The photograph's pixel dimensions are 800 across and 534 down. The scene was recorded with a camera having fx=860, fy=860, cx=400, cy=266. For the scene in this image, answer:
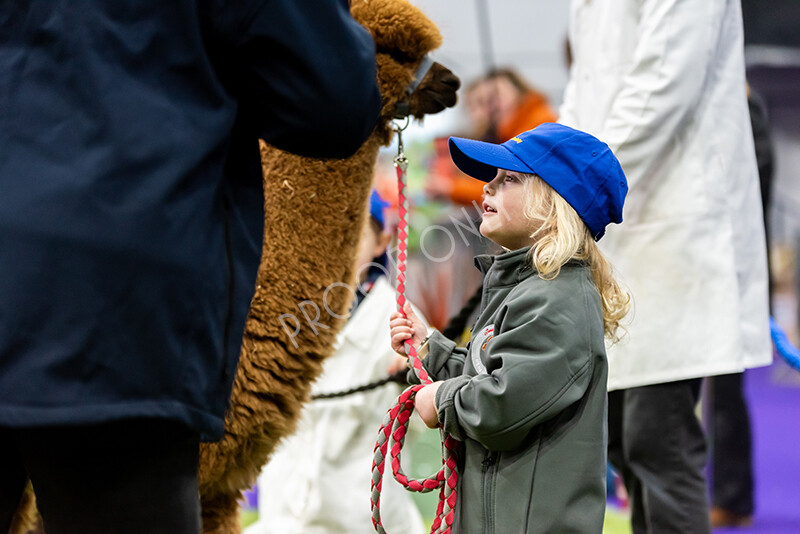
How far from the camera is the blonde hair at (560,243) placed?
1.40m

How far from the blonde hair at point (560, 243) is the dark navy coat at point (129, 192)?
459mm

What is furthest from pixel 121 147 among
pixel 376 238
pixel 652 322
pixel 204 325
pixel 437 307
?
pixel 437 307

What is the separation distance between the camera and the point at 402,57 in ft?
6.45

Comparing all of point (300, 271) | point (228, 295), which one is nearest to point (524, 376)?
point (228, 295)

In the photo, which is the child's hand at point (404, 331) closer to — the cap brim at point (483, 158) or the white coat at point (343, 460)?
the cap brim at point (483, 158)

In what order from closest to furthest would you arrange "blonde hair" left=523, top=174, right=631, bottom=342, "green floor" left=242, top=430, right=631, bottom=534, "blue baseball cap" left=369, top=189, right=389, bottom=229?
"blonde hair" left=523, top=174, right=631, bottom=342, "blue baseball cap" left=369, top=189, right=389, bottom=229, "green floor" left=242, top=430, right=631, bottom=534

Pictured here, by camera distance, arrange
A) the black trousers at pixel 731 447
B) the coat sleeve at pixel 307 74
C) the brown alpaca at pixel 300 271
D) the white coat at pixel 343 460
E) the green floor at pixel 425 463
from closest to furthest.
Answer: the coat sleeve at pixel 307 74, the brown alpaca at pixel 300 271, the white coat at pixel 343 460, the black trousers at pixel 731 447, the green floor at pixel 425 463

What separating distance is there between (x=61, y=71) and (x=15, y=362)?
0.34 meters

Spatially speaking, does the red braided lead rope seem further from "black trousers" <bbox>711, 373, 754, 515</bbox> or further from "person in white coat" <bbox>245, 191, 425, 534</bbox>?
"black trousers" <bbox>711, 373, 754, 515</bbox>

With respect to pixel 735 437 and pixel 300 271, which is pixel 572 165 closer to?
pixel 300 271

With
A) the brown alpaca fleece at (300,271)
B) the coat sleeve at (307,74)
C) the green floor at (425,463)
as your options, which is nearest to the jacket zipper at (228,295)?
the coat sleeve at (307,74)

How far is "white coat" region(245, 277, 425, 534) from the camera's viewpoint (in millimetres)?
2744

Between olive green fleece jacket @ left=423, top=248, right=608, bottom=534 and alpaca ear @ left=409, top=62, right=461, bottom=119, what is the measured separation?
2.31ft

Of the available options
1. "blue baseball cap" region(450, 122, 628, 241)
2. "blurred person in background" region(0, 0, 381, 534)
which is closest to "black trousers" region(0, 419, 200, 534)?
"blurred person in background" region(0, 0, 381, 534)
